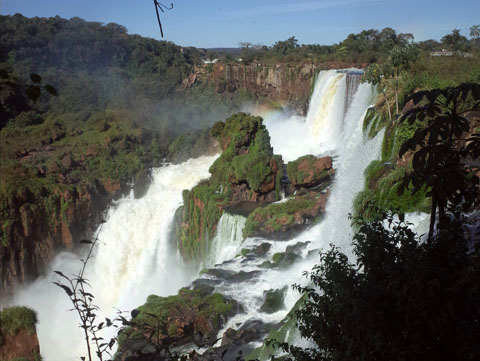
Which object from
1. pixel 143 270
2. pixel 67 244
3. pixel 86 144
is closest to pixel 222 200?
pixel 143 270

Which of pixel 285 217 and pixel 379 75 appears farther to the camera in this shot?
pixel 379 75

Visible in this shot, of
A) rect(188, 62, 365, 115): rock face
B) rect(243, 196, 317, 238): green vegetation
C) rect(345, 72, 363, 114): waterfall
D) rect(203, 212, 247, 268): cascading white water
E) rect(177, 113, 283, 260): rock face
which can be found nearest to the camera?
rect(243, 196, 317, 238): green vegetation

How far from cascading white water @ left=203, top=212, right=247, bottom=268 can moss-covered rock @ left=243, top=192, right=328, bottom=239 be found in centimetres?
75

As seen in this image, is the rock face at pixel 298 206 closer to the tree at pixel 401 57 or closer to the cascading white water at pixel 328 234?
the cascading white water at pixel 328 234

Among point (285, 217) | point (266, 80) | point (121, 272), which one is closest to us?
point (285, 217)

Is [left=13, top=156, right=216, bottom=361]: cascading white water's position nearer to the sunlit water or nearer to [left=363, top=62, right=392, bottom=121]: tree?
the sunlit water

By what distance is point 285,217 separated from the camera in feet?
51.5

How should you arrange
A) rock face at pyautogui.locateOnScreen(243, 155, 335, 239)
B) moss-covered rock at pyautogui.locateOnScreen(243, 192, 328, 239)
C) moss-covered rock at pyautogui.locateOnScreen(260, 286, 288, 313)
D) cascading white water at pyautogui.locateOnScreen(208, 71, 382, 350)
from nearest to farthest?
1. moss-covered rock at pyautogui.locateOnScreen(260, 286, 288, 313)
2. cascading white water at pyautogui.locateOnScreen(208, 71, 382, 350)
3. moss-covered rock at pyautogui.locateOnScreen(243, 192, 328, 239)
4. rock face at pyautogui.locateOnScreen(243, 155, 335, 239)

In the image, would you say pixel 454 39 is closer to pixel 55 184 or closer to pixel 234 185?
pixel 234 185

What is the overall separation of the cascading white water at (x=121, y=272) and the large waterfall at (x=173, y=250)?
0.15ft

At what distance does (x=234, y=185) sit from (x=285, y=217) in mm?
4317

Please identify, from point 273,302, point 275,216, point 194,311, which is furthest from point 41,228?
point 273,302

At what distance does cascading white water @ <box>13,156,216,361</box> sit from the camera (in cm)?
1823

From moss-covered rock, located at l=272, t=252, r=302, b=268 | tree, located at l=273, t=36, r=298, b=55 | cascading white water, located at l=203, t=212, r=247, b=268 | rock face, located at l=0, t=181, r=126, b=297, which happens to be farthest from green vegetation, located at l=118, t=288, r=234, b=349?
tree, located at l=273, t=36, r=298, b=55
